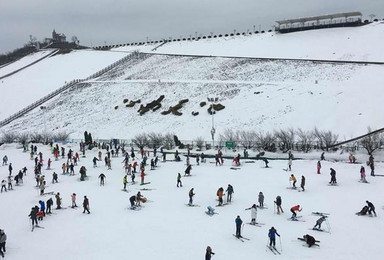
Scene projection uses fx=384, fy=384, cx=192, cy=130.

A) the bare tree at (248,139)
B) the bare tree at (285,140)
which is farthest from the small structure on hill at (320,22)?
the bare tree at (285,140)

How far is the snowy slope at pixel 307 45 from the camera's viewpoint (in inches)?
2286

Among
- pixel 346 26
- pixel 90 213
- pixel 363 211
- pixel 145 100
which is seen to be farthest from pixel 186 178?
pixel 346 26

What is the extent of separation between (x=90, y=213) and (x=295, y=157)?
18.4m

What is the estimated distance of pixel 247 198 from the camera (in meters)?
21.7

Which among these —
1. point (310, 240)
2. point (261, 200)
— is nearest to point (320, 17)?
point (261, 200)

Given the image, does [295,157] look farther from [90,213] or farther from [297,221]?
[90,213]

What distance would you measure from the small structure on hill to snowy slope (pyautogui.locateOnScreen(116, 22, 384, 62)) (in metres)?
→ 1.73

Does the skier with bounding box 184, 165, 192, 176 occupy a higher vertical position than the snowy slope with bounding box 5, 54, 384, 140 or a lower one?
lower

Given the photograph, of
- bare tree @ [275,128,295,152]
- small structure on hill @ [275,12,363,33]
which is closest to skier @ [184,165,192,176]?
bare tree @ [275,128,295,152]

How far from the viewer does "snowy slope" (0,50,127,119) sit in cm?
7208

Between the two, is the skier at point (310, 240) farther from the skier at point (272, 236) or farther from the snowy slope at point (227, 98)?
the snowy slope at point (227, 98)

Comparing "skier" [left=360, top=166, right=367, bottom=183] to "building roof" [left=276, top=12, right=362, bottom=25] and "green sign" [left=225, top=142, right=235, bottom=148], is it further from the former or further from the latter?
"building roof" [left=276, top=12, right=362, bottom=25]

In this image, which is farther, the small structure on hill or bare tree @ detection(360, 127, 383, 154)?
the small structure on hill

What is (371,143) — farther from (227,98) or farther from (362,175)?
(227,98)
